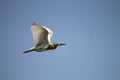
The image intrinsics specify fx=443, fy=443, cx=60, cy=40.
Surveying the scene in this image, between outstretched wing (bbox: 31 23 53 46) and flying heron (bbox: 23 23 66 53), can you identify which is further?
flying heron (bbox: 23 23 66 53)

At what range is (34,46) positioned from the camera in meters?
19.1

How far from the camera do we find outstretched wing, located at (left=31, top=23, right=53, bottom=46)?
18.2 m

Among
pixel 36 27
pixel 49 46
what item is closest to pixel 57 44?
pixel 49 46

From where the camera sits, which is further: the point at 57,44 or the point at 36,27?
the point at 57,44

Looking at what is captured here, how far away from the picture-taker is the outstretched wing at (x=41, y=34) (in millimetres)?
18222

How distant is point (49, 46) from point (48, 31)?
824mm

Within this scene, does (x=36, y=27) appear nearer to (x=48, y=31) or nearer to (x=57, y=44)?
(x=48, y=31)

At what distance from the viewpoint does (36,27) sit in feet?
59.5

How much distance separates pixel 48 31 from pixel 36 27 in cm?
80

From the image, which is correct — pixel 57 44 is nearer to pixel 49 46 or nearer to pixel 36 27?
pixel 49 46

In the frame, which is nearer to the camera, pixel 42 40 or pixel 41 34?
pixel 41 34

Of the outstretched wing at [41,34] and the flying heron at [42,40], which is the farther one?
the flying heron at [42,40]

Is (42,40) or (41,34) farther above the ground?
(41,34)

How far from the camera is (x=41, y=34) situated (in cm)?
1878
